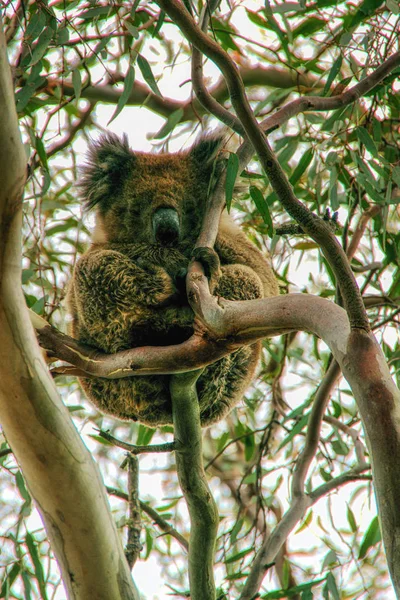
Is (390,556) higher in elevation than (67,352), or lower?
lower

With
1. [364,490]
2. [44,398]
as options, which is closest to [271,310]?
[44,398]

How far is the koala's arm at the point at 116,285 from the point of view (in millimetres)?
2469

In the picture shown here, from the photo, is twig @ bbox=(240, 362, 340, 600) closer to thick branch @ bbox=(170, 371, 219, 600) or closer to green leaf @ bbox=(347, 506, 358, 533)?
thick branch @ bbox=(170, 371, 219, 600)

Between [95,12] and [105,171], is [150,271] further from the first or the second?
[95,12]

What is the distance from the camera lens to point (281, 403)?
4152 millimetres

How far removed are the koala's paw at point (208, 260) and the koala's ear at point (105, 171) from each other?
41.7 inches

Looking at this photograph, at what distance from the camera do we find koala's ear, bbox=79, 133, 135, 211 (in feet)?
9.99

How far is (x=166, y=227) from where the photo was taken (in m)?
2.68

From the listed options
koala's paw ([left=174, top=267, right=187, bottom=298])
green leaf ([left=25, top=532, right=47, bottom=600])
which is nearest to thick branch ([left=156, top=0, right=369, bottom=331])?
koala's paw ([left=174, top=267, right=187, bottom=298])

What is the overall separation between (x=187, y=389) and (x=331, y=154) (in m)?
1.22

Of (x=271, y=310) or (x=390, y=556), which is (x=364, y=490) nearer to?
(x=271, y=310)

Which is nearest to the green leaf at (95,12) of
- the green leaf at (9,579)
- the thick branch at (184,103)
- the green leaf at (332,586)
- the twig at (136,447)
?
the twig at (136,447)

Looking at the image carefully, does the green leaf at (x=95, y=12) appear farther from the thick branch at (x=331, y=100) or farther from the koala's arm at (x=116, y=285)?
the koala's arm at (x=116, y=285)

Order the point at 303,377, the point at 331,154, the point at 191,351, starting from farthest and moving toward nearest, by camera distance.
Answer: the point at 303,377 → the point at 331,154 → the point at 191,351
